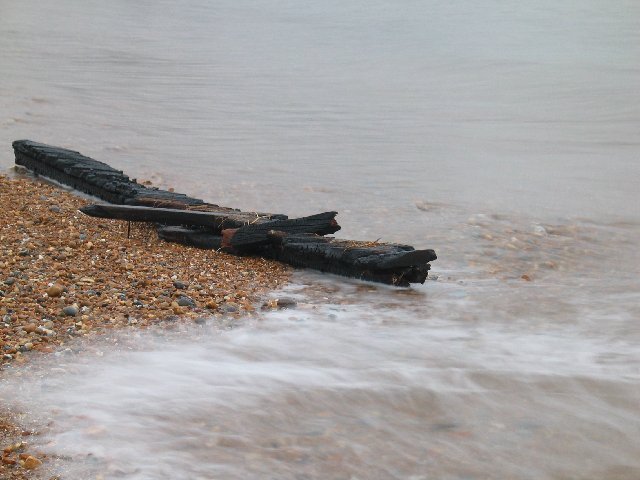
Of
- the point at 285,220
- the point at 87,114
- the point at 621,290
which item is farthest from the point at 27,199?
the point at 87,114

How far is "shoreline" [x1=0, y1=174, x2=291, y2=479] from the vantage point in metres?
4.19

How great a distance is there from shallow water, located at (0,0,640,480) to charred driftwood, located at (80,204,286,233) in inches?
28.7

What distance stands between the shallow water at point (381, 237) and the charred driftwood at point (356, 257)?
0.33 ft

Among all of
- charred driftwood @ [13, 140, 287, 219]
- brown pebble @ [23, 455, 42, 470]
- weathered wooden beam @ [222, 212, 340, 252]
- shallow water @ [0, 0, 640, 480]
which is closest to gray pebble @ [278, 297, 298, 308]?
shallow water @ [0, 0, 640, 480]

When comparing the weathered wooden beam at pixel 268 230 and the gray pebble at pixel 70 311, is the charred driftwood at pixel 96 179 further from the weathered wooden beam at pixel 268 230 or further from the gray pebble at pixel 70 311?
the gray pebble at pixel 70 311

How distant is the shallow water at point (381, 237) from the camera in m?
3.59

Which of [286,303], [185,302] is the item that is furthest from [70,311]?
[286,303]

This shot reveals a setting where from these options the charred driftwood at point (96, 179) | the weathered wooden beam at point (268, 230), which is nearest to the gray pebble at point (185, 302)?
the weathered wooden beam at point (268, 230)

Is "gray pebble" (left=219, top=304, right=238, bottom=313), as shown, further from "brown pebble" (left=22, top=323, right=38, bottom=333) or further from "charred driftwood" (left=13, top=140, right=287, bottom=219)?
"charred driftwood" (left=13, top=140, right=287, bottom=219)

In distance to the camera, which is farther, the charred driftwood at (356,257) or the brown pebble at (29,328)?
the charred driftwood at (356,257)

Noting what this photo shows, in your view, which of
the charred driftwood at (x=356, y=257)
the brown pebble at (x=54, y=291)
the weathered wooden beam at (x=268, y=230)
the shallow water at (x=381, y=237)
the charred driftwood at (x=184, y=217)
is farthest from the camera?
the charred driftwood at (x=184, y=217)

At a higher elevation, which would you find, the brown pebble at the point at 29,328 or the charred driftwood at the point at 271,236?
the charred driftwood at the point at 271,236

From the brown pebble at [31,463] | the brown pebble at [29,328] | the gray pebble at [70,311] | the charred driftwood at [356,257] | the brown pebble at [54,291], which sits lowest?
the brown pebble at [31,463]

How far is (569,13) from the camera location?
23.3 meters
